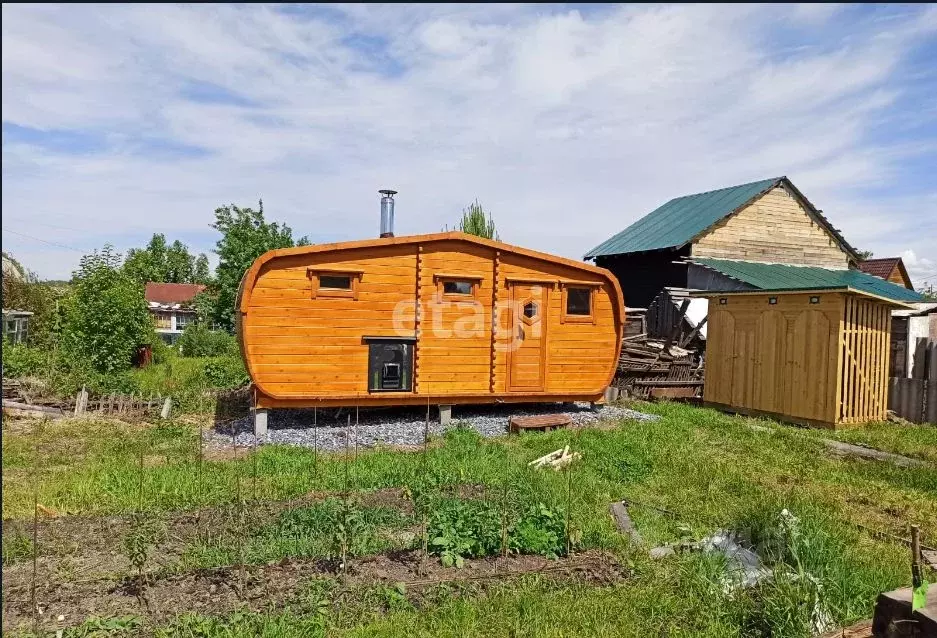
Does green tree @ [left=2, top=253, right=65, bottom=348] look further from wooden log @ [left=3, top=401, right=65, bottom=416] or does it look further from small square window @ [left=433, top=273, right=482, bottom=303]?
small square window @ [left=433, top=273, right=482, bottom=303]

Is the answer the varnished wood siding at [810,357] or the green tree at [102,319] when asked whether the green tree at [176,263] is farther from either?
the varnished wood siding at [810,357]

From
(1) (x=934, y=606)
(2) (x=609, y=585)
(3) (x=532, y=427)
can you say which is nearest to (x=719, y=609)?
(2) (x=609, y=585)

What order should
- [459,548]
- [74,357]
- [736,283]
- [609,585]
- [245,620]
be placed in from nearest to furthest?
1. [245,620]
2. [609,585]
3. [459,548]
4. [74,357]
5. [736,283]

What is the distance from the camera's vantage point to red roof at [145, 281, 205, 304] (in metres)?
55.3

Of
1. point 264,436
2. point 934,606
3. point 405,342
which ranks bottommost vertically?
point 264,436

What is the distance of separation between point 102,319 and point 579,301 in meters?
13.7

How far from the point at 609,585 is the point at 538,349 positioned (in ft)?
28.0

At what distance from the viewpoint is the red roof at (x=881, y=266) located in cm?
3250

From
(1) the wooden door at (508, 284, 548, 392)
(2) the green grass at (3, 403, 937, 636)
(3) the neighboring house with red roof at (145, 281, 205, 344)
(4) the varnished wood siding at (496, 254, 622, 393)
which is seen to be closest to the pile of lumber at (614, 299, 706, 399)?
(4) the varnished wood siding at (496, 254, 622, 393)

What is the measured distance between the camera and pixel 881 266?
109 ft

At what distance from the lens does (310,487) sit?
835cm

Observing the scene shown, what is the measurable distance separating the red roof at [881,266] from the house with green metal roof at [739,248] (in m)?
7.86

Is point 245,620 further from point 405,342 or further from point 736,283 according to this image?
point 736,283

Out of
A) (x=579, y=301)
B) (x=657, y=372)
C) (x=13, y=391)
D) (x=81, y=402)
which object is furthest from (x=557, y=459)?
(x=13, y=391)
